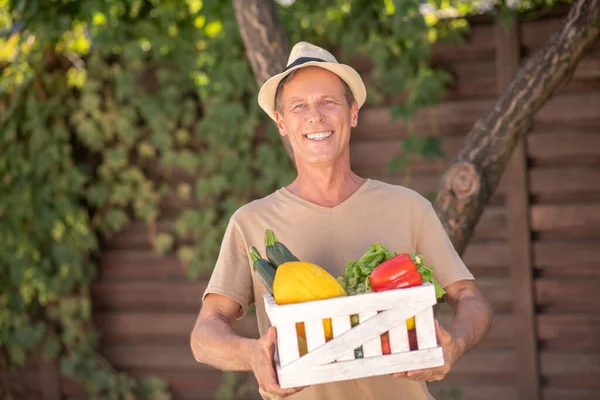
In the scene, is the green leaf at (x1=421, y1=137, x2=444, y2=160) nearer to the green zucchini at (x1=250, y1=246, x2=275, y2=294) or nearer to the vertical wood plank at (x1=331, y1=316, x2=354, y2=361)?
the green zucchini at (x1=250, y1=246, x2=275, y2=294)

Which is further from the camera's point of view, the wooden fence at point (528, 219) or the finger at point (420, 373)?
the wooden fence at point (528, 219)

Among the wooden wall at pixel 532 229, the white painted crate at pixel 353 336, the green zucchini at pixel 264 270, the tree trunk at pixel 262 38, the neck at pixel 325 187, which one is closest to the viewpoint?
the white painted crate at pixel 353 336

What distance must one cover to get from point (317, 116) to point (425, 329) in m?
0.59

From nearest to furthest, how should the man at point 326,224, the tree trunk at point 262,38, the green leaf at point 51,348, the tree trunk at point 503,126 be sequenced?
the man at point 326,224 → the tree trunk at point 503,126 → the tree trunk at point 262,38 → the green leaf at point 51,348

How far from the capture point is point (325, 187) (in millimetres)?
2027

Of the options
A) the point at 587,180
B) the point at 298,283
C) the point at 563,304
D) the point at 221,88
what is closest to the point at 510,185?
the point at 587,180

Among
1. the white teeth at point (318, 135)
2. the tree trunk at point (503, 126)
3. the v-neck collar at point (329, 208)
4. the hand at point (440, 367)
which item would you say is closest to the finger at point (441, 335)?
the hand at point (440, 367)

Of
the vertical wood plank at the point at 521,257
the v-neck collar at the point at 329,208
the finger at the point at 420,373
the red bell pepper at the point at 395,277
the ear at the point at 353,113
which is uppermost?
the ear at the point at 353,113

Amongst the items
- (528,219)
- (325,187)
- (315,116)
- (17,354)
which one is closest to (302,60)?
(315,116)

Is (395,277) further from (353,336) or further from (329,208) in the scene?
(329,208)

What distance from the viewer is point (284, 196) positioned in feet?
6.70

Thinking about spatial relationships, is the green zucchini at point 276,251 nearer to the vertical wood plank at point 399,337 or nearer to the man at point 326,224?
the man at point 326,224

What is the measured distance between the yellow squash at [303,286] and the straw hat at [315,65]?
0.54 meters

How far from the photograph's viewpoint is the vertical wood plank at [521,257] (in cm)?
407
